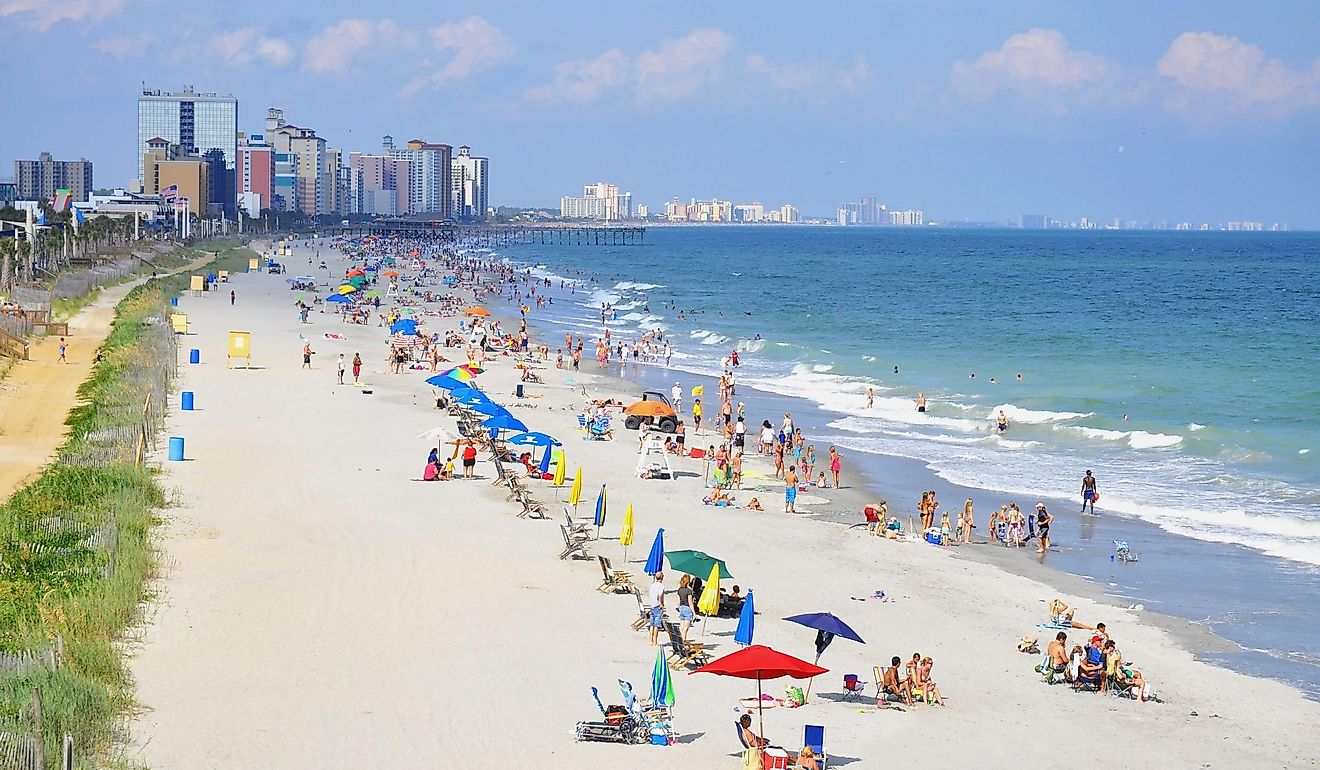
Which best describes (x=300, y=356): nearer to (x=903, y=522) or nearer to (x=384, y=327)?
(x=384, y=327)

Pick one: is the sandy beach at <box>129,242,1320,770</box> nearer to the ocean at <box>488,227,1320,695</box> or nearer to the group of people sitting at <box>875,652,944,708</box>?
the group of people sitting at <box>875,652,944,708</box>

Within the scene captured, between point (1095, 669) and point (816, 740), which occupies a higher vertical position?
point (816, 740)

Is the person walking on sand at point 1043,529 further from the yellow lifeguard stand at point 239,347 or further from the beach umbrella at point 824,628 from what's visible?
the yellow lifeguard stand at point 239,347

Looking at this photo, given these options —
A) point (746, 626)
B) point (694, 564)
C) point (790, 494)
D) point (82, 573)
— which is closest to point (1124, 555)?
point (790, 494)

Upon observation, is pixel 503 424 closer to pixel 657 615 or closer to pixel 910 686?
pixel 657 615

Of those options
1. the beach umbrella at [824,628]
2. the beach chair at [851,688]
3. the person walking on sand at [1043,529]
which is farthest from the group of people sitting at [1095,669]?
the person walking on sand at [1043,529]

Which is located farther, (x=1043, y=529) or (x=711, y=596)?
(x=1043, y=529)

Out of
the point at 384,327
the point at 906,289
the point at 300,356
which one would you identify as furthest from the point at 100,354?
the point at 906,289
